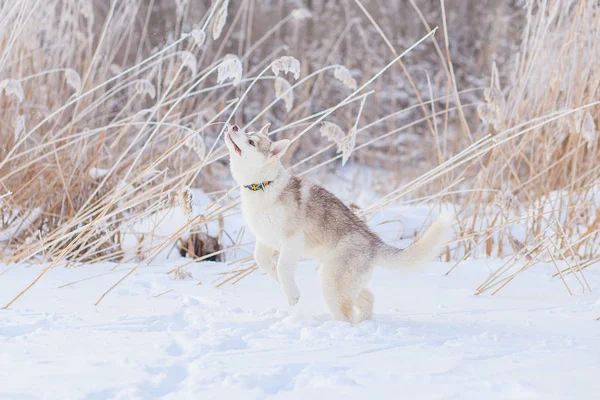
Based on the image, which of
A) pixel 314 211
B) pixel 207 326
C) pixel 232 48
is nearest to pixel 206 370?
pixel 207 326

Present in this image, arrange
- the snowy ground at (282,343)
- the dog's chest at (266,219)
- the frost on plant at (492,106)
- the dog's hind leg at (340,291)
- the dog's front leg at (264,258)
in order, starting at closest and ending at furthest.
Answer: the snowy ground at (282,343), the dog's hind leg at (340,291), the dog's chest at (266,219), the dog's front leg at (264,258), the frost on plant at (492,106)

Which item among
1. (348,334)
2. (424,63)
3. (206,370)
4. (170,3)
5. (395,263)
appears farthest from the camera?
(170,3)

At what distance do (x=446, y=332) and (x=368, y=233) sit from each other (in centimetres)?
52

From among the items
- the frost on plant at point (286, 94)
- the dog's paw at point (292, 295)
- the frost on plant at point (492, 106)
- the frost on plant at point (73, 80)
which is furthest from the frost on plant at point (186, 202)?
the frost on plant at point (492, 106)

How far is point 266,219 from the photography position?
2.53 meters

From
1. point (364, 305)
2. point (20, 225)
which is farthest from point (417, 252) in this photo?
point (20, 225)

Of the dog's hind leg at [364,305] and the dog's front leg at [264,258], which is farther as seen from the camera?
the dog's front leg at [264,258]

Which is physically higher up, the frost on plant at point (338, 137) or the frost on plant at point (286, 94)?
the frost on plant at point (286, 94)

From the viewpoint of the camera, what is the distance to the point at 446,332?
7.30ft

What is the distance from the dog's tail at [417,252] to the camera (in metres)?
2.52

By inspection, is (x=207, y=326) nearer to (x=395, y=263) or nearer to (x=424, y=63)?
(x=395, y=263)

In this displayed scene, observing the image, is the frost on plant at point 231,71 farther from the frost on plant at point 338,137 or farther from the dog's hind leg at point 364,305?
the dog's hind leg at point 364,305

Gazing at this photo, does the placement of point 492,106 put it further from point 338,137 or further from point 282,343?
point 282,343

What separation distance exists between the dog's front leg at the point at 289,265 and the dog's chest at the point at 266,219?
0.16ft
